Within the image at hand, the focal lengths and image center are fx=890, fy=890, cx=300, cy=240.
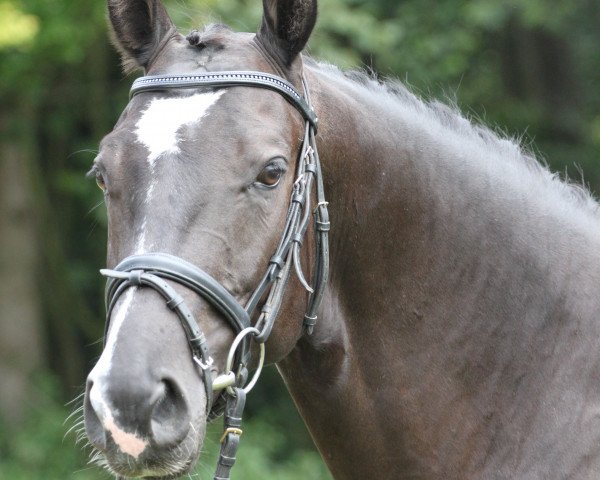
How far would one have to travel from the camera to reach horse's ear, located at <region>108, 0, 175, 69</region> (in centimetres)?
351

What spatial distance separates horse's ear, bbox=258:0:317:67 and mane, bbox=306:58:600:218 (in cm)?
40

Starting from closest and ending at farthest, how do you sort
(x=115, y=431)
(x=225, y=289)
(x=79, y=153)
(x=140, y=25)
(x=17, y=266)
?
1. (x=115, y=431)
2. (x=225, y=289)
3. (x=140, y=25)
4. (x=17, y=266)
5. (x=79, y=153)

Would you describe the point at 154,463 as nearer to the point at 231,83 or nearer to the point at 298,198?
the point at 298,198

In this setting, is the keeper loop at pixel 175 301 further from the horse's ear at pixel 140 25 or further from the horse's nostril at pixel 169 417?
the horse's ear at pixel 140 25

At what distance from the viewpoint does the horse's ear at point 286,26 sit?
334 centimetres

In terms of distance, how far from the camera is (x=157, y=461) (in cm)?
276

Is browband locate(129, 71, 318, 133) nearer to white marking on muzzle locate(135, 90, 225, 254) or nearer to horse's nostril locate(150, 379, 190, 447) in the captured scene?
white marking on muzzle locate(135, 90, 225, 254)

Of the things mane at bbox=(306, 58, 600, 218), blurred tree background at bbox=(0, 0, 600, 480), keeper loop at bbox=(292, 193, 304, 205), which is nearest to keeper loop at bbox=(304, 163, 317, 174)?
keeper loop at bbox=(292, 193, 304, 205)

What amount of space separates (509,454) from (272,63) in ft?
5.64

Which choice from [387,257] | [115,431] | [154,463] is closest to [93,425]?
[115,431]

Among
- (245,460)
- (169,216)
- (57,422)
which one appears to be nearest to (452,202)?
(169,216)

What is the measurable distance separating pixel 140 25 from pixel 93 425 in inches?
64.5

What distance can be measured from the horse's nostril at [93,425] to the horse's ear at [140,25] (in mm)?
1436

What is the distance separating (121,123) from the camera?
319 cm
